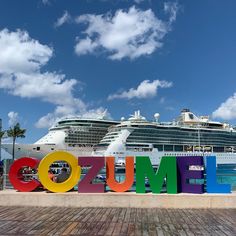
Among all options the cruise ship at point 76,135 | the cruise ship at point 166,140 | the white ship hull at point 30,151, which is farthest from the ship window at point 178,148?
the white ship hull at point 30,151

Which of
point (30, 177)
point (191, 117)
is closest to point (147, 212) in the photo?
point (30, 177)

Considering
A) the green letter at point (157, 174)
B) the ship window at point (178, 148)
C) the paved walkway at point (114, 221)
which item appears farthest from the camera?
the ship window at point (178, 148)

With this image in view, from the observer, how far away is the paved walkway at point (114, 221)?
27.3ft

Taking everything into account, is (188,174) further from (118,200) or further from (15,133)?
(15,133)

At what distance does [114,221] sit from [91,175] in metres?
3.55

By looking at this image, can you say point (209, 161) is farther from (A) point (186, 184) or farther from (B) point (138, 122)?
(B) point (138, 122)

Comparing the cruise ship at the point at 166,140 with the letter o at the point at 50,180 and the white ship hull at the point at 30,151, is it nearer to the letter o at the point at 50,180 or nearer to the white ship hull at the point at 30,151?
the white ship hull at the point at 30,151

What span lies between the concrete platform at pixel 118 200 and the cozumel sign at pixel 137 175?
0.41m

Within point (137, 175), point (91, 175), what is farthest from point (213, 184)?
point (91, 175)

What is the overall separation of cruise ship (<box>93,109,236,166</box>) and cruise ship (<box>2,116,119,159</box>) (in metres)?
6.04

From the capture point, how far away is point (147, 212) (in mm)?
11047

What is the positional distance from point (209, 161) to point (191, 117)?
261 feet

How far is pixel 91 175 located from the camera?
1295 centimetres

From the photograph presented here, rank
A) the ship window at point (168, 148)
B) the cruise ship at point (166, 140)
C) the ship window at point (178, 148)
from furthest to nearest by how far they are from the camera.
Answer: the ship window at point (178, 148)
the ship window at point (168, 148)
the cruise ship at point (166, 140)
